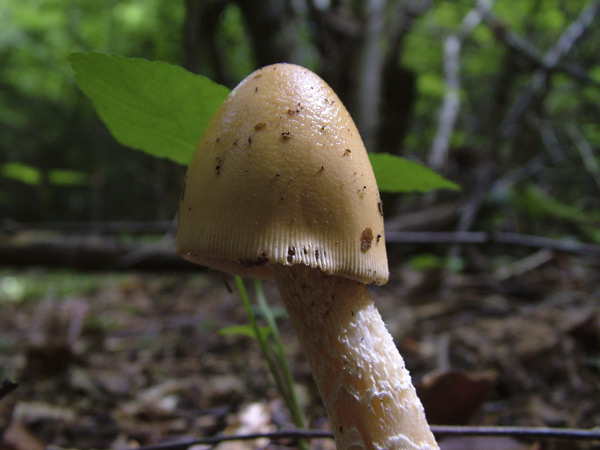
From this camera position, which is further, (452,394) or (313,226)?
(452,394)

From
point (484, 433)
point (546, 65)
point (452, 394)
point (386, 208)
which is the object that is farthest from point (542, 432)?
point (386, 208)

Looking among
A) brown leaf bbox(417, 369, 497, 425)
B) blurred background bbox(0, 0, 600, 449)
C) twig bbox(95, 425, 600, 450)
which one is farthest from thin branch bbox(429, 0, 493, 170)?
twig bbox(95, 425, 600, 450)

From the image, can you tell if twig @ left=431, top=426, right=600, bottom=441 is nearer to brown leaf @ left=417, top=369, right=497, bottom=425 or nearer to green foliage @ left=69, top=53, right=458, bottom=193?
brown leaf @ left=417, top=369, right=497, bottom=425

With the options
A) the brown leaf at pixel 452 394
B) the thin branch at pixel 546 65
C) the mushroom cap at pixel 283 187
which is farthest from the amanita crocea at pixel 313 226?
the thin branch at pixel 546 65

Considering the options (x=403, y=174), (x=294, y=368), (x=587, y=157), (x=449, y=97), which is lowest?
(x=294, y=368)

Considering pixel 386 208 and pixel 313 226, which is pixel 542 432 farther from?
pixel 386 208

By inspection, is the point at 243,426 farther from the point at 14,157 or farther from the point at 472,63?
the point at 472,63
